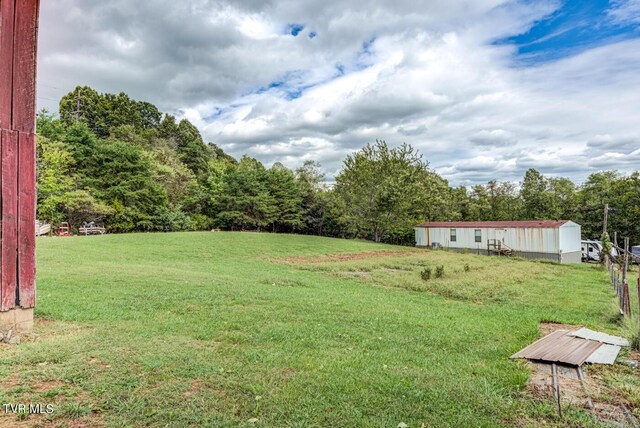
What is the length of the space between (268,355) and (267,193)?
32575mm

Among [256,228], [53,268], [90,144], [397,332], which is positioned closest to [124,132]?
[90,144]

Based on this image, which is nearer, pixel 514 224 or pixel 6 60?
pixel 6 60

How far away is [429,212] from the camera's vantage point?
39.5 metres

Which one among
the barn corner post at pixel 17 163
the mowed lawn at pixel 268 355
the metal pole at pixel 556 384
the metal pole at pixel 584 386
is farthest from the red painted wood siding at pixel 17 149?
the metal pole at pixel 584 386

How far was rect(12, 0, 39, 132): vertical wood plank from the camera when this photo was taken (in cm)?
458

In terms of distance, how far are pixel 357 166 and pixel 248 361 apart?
33396mm

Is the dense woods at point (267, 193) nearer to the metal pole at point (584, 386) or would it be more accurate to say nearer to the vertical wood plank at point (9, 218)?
the vertical wood plank at point (9, 218)

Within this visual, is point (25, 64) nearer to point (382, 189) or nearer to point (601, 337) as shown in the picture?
point (601, 337)

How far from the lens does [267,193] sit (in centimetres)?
3634

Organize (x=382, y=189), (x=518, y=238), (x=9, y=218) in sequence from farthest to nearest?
(x=382, y=189)
(x=518, y=238)
(x=9, y=218)

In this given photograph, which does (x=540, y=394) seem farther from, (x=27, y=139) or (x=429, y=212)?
(x=429, y=212)

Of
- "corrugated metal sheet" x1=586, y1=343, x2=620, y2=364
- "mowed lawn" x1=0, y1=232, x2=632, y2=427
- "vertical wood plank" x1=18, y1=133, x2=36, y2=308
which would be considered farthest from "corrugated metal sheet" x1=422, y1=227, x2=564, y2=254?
"vertical wood plank" x1=18, y1=133, x2=36, y2=308

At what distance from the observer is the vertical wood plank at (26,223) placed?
459 cm
